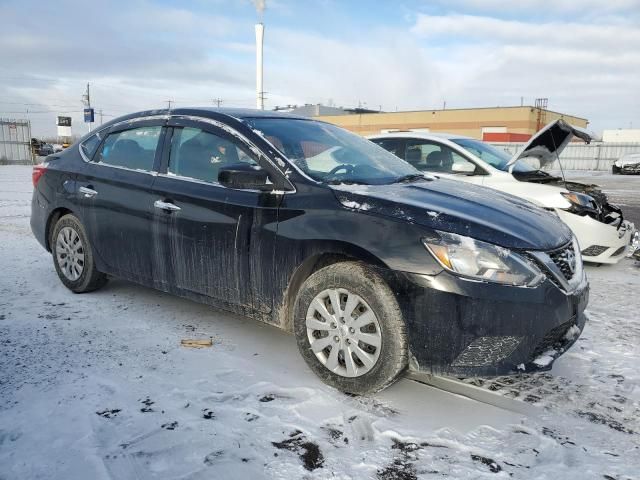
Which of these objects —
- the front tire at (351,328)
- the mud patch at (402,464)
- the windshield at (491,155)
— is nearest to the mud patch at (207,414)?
the front tire at (351,328)

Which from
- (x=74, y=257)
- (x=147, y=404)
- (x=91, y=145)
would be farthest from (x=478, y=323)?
(x=91, y=145)

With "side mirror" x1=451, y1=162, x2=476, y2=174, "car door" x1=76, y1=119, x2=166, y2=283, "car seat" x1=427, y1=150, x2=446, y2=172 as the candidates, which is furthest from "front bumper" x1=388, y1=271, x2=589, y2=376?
"car seat" x1=427, y1=150, x2=446, y2=172

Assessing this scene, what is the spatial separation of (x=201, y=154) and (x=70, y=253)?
5.93ft

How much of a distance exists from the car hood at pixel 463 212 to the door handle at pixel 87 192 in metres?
2.33

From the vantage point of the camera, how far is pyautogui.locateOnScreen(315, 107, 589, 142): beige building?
50.0 meters

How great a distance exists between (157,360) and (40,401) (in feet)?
2.39

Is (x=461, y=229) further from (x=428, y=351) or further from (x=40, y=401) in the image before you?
(x=40, y=401)

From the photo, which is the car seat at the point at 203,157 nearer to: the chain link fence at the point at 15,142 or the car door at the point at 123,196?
the car door at the point at 123,196

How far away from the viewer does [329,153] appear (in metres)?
3.65

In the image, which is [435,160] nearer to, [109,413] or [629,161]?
[109,413]

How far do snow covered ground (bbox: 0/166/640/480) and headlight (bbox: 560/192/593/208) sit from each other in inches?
88.5

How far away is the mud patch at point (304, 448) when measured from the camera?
2.32 metres

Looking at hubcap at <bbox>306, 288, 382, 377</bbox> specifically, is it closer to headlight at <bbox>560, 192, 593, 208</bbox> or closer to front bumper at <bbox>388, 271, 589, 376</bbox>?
front bumper at <bbox>388, 271, 589, 376</bbox>

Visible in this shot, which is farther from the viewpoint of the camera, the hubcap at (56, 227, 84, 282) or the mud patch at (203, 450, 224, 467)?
the hubcap at (56, 227, 84, 282)
